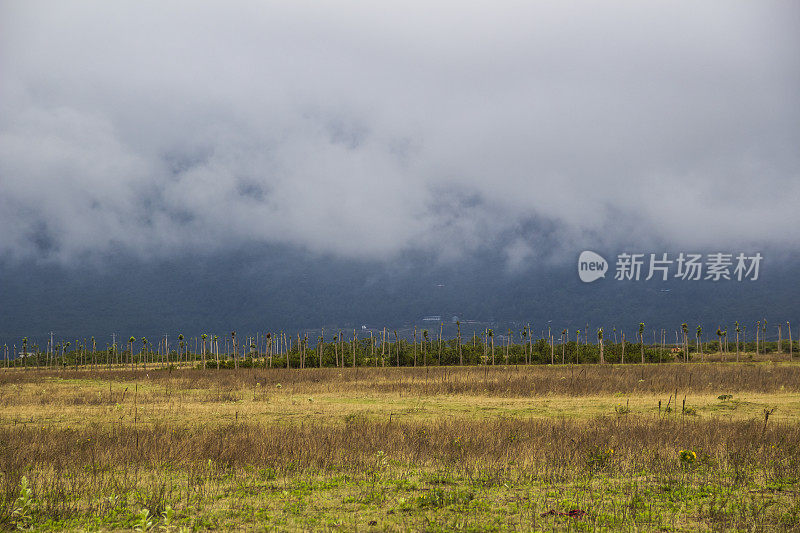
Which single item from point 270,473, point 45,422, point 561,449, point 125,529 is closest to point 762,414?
point 561,449

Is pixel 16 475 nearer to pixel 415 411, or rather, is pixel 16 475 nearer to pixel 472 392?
pixel 415 411

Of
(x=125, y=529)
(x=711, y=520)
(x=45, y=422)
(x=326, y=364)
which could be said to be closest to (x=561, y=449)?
(x=711, y=520)

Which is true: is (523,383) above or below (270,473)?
below

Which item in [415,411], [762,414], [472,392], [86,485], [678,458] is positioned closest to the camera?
[86,485]

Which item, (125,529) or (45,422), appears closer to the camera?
(125,529)

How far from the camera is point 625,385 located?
31.6 metres

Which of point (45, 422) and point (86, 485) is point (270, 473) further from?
point (45, 422)

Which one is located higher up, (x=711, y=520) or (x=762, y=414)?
(x=711, y=520)

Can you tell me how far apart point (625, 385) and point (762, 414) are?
12.4 m

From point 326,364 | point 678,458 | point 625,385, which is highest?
point 678,458

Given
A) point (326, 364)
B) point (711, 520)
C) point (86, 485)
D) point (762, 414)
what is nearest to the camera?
point (711, 520)

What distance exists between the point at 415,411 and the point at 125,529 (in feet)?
Answer: 48.6

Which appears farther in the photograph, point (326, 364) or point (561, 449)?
point (326, 364)

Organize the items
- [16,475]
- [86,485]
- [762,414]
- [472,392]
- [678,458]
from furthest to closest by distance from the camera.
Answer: [472,392] < [762,414] < [678,458] < [16,475] < [86,485]
